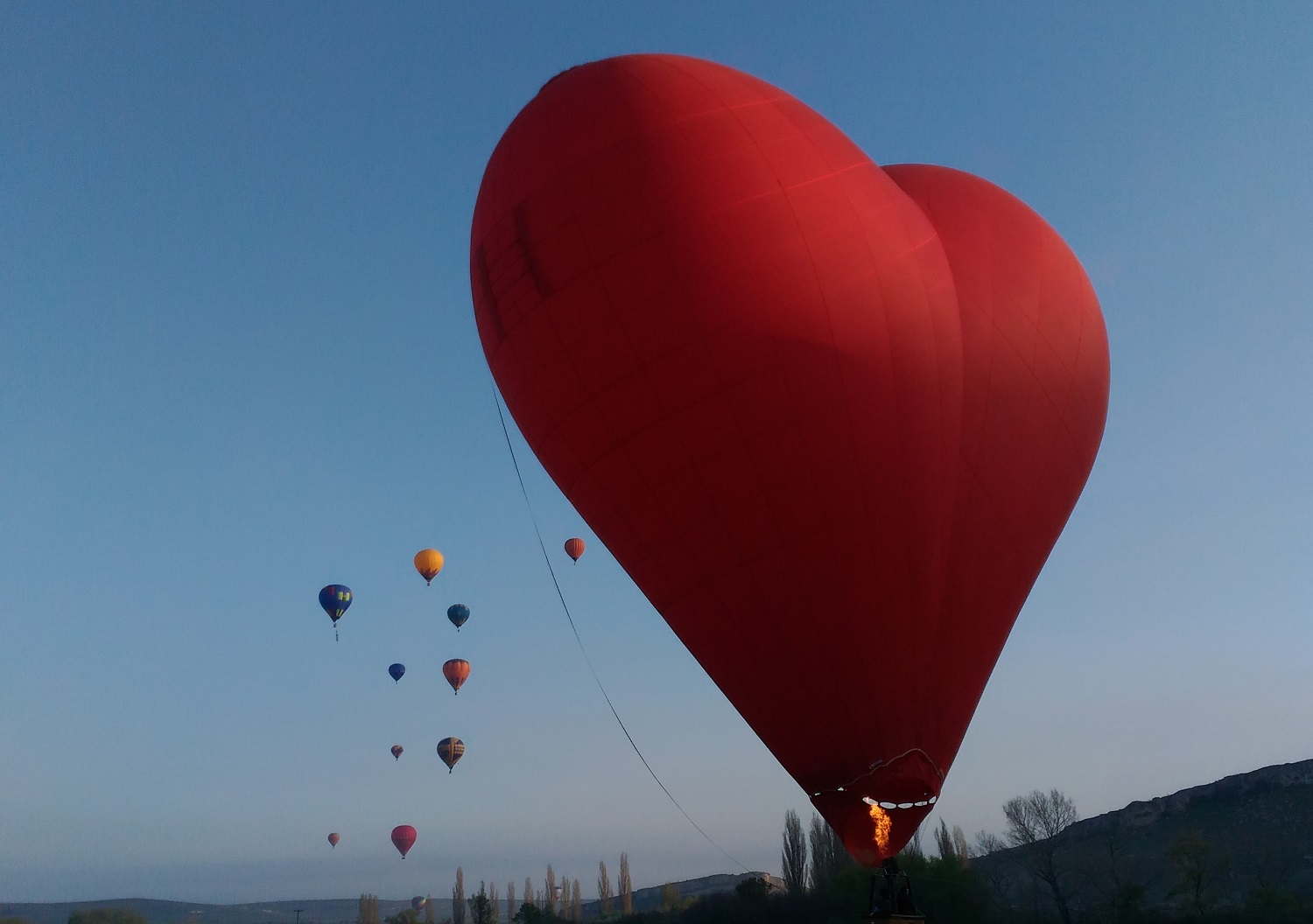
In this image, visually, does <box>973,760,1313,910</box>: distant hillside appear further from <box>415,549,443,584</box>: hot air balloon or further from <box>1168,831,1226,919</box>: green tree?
<box>415,549,443,584</box>: hot air balloon

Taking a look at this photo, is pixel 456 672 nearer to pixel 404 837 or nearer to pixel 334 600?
pixel 334 600

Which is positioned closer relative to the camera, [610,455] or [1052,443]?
[610,455]

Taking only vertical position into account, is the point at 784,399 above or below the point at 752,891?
above

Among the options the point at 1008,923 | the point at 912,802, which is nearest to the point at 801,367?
the point at 912,802

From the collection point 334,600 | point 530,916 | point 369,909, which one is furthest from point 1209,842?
point 369,909

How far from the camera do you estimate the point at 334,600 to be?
31.0 metres

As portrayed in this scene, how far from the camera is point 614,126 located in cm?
1060

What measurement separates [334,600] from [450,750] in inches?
405

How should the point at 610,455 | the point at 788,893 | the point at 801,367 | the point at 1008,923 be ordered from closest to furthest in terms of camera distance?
the point at 801,367, the point at 610,455, the point at 1008,923, the point at 788,893

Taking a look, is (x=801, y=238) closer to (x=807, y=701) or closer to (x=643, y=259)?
(x=643, y=259)

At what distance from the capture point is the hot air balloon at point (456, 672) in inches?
1373

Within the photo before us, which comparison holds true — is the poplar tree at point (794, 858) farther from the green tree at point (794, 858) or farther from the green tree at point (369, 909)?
the green tree at point (369, 909)

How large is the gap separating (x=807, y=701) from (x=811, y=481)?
7.82ft

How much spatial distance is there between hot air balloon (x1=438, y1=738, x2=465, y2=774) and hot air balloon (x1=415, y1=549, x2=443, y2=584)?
863 centimetres
